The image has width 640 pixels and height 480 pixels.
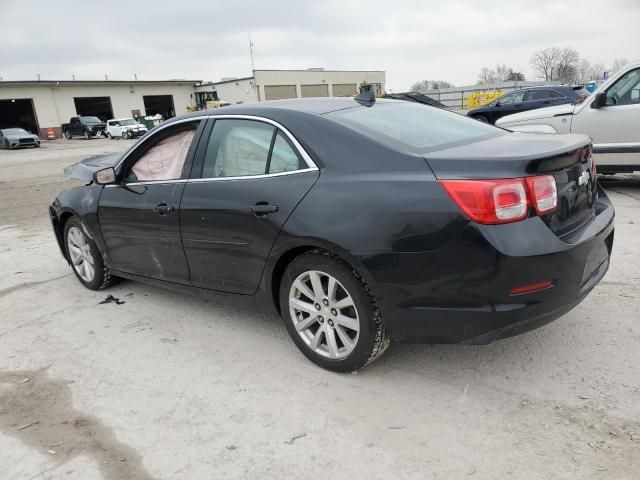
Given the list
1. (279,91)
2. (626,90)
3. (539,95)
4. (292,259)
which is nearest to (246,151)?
(292,259)

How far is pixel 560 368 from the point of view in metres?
3.04

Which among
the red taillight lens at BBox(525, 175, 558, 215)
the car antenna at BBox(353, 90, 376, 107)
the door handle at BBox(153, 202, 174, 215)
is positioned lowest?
the door handle at BBox(153, 202, 174, 215)

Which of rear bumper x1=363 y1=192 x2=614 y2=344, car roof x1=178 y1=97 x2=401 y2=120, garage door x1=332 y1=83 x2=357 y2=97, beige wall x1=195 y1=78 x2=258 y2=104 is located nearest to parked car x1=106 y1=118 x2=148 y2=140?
beige wall x1=195 y1=78 x2=258 y2=104

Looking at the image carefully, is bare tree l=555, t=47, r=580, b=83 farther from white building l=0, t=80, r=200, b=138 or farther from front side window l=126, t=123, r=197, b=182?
front side window l=126, t=123, r=197, b=182

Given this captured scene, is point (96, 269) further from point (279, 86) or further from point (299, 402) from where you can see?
point (279, 86)

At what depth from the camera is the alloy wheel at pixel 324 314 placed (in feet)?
9.83

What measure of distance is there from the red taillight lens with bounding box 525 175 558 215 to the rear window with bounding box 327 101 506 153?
1.99 feet

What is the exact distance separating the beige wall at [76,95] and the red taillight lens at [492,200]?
5385 cm

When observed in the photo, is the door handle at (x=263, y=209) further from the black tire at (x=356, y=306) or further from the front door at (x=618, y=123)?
the front door at (x=618, y=123)

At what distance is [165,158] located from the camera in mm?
4074

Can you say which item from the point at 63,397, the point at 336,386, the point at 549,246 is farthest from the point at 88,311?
the point at 549,246

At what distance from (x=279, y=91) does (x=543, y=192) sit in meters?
59.3

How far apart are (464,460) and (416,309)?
2.39 feet

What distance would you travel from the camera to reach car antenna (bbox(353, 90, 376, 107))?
3646mm
